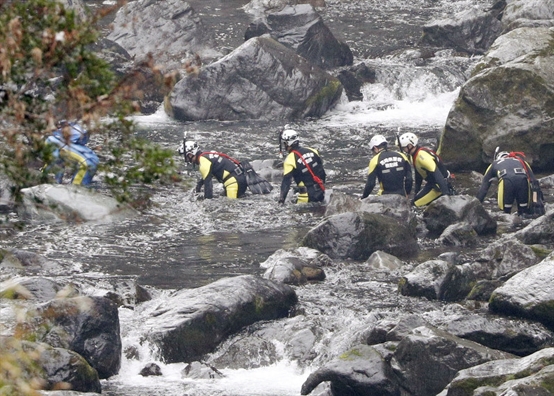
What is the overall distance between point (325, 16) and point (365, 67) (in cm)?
829

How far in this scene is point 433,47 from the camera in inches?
1270

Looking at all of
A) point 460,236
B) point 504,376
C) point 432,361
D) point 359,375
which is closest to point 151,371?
point 359,375

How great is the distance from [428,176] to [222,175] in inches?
162

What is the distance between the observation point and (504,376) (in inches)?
360

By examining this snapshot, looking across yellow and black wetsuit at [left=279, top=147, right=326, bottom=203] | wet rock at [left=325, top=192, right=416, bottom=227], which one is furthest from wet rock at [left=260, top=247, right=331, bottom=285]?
yellow and black wetsuit at [left=279, top=147, right=326, bottom=203]

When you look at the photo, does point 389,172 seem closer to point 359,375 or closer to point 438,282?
point 438,282

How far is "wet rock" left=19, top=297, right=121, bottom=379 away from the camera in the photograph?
36.4 feet

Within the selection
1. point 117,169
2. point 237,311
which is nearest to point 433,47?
point 237,311

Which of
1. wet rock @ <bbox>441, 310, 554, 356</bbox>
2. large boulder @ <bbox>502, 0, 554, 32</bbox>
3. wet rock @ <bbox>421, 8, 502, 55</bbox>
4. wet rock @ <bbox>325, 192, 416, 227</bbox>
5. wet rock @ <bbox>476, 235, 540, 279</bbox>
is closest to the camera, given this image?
wet rock @ <bbox>441, 310, 554, 356</bbox>

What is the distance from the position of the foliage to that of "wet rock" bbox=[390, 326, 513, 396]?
477 cm

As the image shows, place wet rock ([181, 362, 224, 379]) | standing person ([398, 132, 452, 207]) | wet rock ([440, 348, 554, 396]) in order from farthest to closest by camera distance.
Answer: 1. standing person ([398, 132, 452, 207])
2. wet rock ([181, 362, 224, 379])
3. wet rock ([440, 348, 554, 396])

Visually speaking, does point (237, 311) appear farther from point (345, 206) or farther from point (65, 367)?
point (345, 206)

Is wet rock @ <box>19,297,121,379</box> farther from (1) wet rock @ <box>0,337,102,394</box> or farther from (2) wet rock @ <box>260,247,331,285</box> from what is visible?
(2) wet rock @ <box>260,247,331,285</box>

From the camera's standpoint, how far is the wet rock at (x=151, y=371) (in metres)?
11.7
